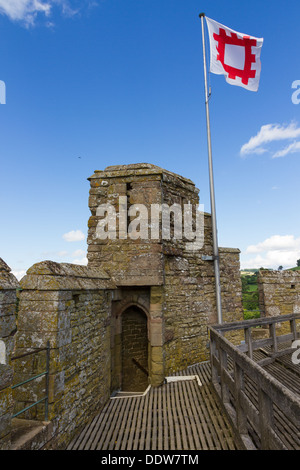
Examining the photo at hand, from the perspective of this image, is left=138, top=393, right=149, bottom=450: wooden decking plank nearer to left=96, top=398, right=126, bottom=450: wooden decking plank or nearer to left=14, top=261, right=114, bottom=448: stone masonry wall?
left=96, top=398, right=126, bottom=450: wooden decking plank

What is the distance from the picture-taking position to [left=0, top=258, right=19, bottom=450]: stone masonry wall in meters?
2.61

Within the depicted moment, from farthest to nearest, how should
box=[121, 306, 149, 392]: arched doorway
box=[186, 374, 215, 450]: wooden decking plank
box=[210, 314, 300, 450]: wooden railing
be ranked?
box=[121, 306, 149, 392]: arched doorway, box=[186, 374, 215, 450]: wooden decking plank, box=[210, 314, 300, 450]: wooden railing

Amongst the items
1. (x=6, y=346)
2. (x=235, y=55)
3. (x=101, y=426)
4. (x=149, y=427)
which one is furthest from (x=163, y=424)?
(x=235, y=55)

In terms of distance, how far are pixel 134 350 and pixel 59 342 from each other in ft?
13.5

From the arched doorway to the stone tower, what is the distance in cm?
2

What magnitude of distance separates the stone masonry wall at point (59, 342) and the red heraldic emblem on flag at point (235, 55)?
24.6ft

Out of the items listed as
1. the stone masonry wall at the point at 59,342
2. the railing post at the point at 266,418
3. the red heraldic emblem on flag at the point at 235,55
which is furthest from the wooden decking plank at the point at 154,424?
the red heraldic emblem on flag at the point at 235,55

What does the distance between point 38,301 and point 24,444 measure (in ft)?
5.21

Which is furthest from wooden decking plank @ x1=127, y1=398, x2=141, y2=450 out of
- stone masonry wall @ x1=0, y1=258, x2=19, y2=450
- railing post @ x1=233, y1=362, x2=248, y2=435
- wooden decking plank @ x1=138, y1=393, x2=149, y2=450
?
stone masonry wall @ x1=0, y1=258, x2=19, y2=450

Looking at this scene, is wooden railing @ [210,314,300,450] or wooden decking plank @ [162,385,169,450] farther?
wooden decking plank @ [162,385,169,450]

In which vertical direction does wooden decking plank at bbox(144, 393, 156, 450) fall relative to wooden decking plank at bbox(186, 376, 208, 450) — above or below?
below

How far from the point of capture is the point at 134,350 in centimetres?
740

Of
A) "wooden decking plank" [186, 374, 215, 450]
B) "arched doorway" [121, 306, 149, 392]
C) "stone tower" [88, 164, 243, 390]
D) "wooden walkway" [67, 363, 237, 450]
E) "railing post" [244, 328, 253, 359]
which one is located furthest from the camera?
"arched doorway" [121, 306, 149, 392]

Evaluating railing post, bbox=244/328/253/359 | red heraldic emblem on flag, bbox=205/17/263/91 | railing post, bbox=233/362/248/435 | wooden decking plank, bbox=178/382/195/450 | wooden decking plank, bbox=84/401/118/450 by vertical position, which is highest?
red heraldic emblem on flag, bbox=205/17/263/91
